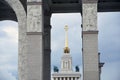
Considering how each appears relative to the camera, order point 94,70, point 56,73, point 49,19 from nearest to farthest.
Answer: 1. point 94,70
2. point 49,19
3. point 56,73

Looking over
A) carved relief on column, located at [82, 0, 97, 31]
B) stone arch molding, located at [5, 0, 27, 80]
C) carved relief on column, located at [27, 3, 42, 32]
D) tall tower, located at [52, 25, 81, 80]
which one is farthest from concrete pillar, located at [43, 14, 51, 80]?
tall tower, located at [52, 25, 81, 80]

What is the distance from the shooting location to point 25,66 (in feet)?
103

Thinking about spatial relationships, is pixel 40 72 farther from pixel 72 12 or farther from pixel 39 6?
pixel 72 12

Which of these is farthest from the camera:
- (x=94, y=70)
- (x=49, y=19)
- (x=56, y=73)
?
(x=56, y=73)

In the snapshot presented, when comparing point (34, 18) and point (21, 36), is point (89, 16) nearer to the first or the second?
point (34, 18)

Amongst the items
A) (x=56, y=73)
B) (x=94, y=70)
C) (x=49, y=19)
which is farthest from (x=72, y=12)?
(x=56, y=73)

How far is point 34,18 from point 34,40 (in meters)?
1.70

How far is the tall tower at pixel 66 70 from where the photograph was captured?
92.9 metres

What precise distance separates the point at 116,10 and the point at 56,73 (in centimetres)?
5822

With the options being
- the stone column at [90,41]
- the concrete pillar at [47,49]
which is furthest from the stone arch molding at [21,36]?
the stone column at [90,41]

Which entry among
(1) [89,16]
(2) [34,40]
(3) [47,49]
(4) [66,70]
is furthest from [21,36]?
(4) [66,70]

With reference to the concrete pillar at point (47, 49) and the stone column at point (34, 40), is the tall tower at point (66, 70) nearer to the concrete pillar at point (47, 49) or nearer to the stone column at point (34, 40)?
the concrete pillar at point (47, 49)

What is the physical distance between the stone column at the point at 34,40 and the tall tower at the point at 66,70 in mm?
60381

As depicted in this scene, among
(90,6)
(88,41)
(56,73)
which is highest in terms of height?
(90,6)
